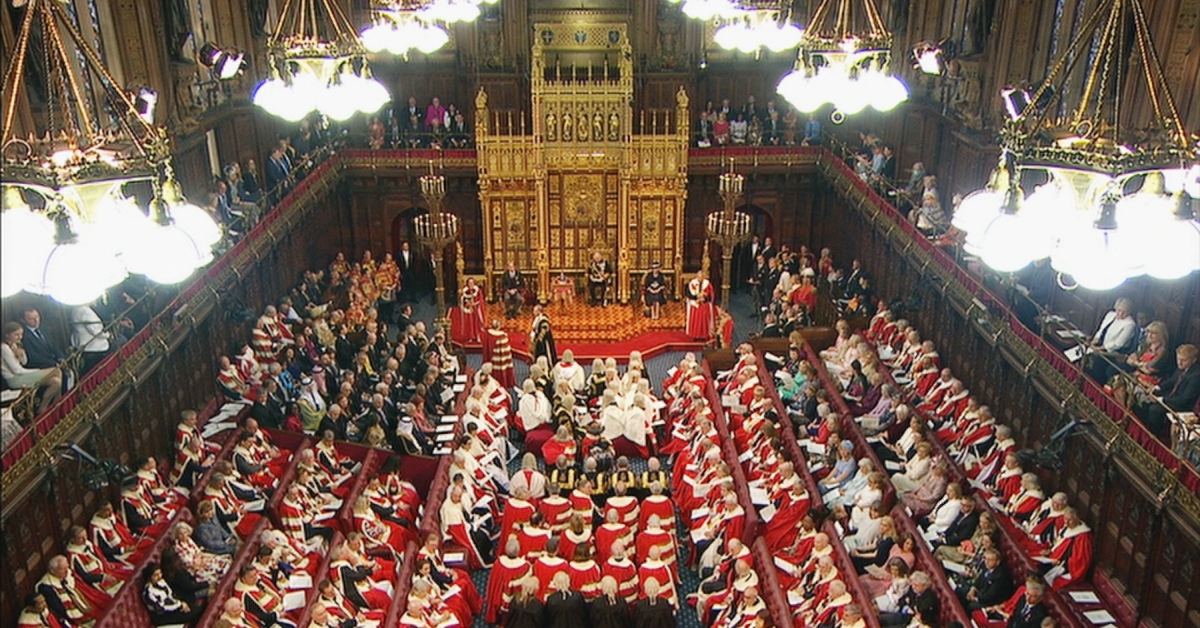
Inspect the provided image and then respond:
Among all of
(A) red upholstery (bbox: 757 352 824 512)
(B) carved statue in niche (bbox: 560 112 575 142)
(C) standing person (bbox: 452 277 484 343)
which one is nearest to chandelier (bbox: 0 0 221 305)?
(A) red upholstery (bbox: 757 352 824 512)

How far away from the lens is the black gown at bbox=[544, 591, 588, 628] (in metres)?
10.8

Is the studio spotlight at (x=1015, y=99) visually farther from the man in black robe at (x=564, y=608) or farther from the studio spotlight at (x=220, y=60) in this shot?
the studio spotlight at (x=220, y=60)

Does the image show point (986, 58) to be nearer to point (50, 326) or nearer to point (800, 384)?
point (800, 384)

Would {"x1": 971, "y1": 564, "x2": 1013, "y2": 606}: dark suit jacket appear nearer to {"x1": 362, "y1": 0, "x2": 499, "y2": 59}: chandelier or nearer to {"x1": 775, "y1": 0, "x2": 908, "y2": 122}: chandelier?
{"x1": 775, "y1": 0, "x2": 908, "y2": 122}: chandelier

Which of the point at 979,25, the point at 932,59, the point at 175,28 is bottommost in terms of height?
the point at 932,59

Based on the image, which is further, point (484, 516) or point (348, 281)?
point (348, 281)

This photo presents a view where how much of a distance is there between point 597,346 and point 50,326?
11.1 meters

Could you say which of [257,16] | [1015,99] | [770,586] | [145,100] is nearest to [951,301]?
[1015,99]

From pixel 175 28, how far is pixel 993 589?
51.4 feet

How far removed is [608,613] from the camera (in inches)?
429

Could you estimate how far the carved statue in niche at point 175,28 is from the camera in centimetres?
1697

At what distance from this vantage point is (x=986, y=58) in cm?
1834

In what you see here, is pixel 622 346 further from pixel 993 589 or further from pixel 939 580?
pixel 993 589

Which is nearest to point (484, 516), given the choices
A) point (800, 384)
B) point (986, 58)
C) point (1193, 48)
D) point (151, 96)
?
point (800, 384)
